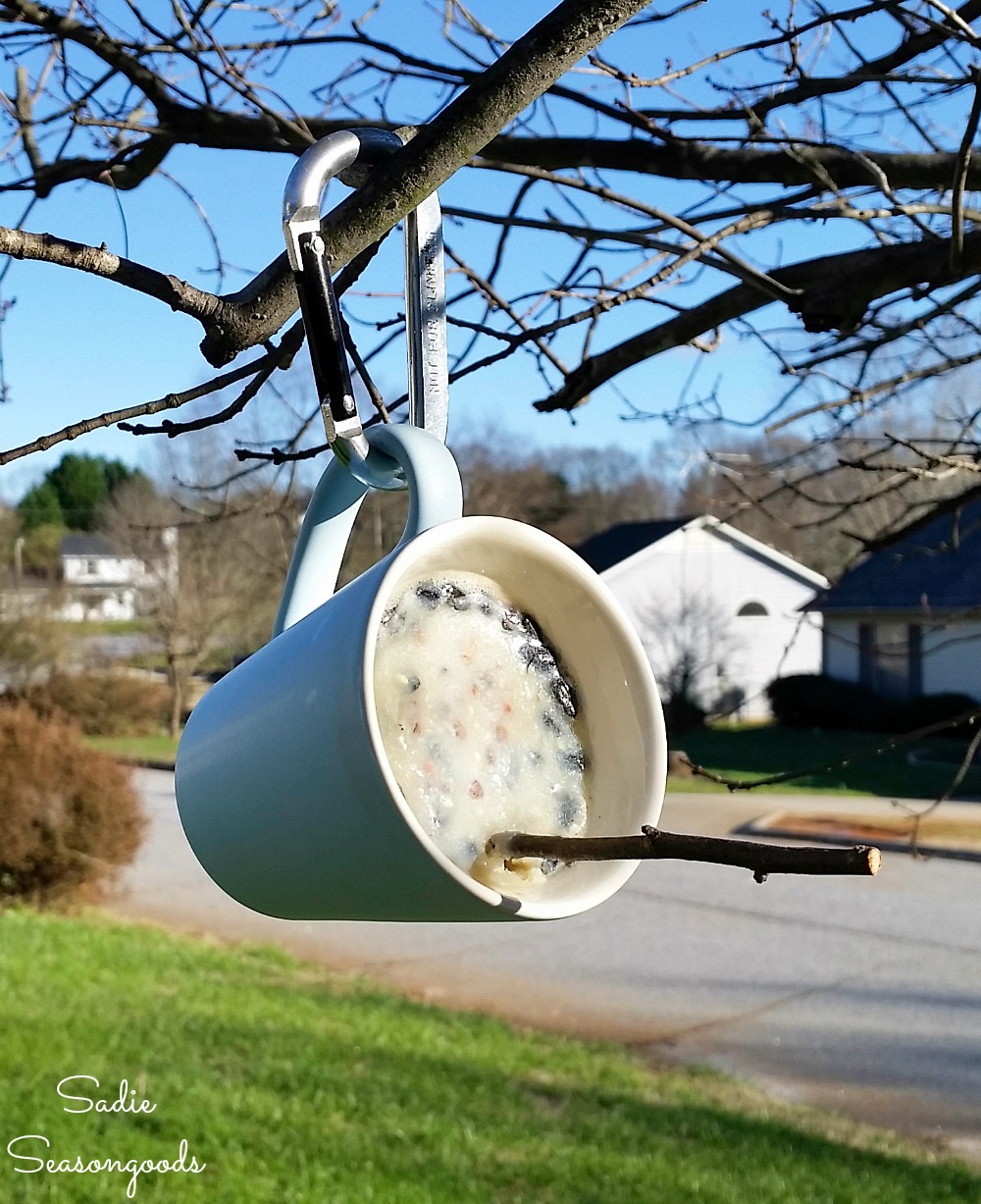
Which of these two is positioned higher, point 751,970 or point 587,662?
point 587,662

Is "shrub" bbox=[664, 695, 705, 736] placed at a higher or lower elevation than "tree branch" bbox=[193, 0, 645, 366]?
lower

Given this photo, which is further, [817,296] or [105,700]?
[105,700]

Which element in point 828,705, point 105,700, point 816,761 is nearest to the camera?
point 816,761

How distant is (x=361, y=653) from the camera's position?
2.14 ft

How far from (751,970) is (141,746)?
1369 cm

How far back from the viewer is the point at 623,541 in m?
26.1

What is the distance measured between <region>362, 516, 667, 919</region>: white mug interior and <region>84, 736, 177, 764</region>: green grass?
56.2 ft

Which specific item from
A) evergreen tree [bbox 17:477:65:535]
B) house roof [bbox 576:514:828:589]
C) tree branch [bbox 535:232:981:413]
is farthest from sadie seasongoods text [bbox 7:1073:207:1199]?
evergreen tree [bbox 17:477:65:535]

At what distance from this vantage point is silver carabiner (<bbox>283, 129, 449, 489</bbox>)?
773mm

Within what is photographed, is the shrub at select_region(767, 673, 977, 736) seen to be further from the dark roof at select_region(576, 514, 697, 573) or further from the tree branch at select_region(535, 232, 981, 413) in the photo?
the tree branch at select_region(535, 232, 981, 413)

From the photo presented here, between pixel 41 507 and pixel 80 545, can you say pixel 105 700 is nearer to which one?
pixel 41 507

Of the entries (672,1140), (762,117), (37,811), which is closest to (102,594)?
(37,811)

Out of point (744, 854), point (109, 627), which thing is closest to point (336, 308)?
point (744, 854)

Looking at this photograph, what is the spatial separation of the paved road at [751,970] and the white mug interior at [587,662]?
403cm
